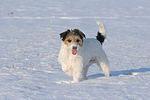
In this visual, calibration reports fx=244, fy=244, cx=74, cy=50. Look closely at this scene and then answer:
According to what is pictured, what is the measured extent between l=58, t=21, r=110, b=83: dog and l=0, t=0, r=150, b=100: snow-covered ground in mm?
360

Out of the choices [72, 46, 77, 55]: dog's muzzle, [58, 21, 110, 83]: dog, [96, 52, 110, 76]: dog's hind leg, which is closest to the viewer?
[72, 46, 77, 55]: dog's muzzle

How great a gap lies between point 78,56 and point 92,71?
2331 millimetres

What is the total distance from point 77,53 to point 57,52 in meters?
5.03

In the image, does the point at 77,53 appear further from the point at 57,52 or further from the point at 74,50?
the point at 57,52

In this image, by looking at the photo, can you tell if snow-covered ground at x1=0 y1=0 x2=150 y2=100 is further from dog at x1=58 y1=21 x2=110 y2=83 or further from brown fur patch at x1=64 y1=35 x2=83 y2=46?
brown fur patch at x1=64 y1=35 x2=83 y2=46

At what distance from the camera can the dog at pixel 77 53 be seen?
6.31 metres

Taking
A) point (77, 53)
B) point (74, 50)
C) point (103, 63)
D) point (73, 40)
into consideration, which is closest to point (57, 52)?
point (103, 63)

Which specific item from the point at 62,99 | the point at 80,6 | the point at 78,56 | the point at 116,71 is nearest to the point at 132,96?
the point at 62,99

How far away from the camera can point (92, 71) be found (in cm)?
880

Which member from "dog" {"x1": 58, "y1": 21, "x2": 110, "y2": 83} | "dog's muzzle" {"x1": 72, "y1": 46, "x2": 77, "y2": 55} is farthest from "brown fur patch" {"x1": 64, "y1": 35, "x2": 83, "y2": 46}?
"dog's muzzle" {"x1": 72, "y1": 46, "x2": 77, "y2": 55}

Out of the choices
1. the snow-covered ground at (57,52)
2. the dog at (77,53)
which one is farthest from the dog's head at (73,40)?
the snow-covered ground at (57,52)

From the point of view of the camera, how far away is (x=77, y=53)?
6.59m

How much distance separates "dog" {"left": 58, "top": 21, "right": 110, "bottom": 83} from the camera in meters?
6.31

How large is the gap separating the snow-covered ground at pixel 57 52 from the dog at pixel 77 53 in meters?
0.36
